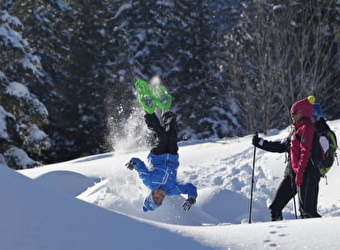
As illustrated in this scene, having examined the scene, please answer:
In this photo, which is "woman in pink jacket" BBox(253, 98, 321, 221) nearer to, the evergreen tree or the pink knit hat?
the pink knit hat

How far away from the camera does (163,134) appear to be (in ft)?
19.9

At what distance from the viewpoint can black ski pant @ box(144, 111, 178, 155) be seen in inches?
239

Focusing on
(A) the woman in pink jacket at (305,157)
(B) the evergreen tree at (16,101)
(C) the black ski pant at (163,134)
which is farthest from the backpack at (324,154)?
(B) the evergreen tree at (16,101)

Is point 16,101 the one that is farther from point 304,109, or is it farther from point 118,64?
point 304,109

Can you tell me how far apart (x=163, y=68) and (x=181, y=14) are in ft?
9.32

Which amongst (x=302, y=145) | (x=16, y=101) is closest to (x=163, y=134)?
(x=302, y=145)

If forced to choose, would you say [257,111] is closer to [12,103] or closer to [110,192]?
[12,103]

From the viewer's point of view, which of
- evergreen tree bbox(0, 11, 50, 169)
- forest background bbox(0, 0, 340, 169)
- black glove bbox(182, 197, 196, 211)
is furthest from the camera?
forest background bbox(0, 0, 340, 169)

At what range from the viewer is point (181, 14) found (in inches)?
915

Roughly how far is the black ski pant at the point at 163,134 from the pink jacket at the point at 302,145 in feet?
5.38

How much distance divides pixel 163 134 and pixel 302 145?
1834 millimetres

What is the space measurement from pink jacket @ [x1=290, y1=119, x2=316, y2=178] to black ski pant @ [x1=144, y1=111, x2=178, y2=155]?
1.64 m

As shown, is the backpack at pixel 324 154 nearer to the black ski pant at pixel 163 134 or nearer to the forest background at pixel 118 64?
the black ski pant at pixel 163 134

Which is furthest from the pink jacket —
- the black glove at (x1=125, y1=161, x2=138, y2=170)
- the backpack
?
the black glove at (x1=125, y1=161, x2=138, y2=170)
